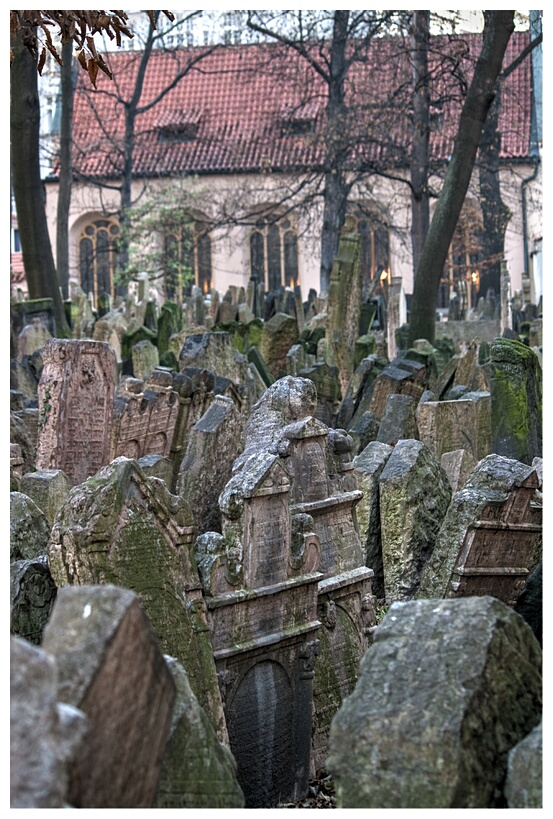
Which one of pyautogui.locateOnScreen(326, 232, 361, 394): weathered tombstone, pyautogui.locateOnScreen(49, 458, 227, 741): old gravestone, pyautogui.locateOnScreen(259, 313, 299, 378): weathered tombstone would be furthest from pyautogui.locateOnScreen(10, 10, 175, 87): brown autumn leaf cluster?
pyautogui.locateOnScreen(326, 232, 361, 394): weathered tombstone

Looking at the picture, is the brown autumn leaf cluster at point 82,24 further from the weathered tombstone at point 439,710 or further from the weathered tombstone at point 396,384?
the weathered tombstone at point 396,384

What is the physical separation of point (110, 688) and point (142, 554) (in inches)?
95.6

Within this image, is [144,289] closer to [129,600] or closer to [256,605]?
[256,605]

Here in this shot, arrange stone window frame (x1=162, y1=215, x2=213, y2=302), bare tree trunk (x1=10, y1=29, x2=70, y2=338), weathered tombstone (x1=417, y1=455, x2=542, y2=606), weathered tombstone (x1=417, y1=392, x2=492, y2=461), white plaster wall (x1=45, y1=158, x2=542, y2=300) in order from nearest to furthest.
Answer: weathered tombstone (x1=417, y1=455, x2=542, y2=606)
weathered tombstone (x1=417, y1=392, x2=492, y2=461)
bare tree trunk (x1=10, y1=29, x2=70, y2=338)
stone window frame (x1=162, y1=215, x2=213, y2=302)
white plaster wall (x1=45, y1=158, x2=542, y2=300)

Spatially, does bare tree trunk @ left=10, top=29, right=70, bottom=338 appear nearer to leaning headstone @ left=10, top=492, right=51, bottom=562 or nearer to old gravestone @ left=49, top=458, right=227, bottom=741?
leaning headstone @ left=10, top=492, right=51, bottom=562

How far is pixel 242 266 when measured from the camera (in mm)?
47469

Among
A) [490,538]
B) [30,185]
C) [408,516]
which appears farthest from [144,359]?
[490,538]

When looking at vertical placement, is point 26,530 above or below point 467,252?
below

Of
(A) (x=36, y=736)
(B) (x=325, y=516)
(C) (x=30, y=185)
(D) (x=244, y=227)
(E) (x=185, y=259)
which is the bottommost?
(B) (x=325, y=516)

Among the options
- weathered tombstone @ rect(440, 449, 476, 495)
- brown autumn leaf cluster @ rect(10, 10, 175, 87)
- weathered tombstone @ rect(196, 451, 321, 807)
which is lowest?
weathered tombstone @ rect(196, 451, 321, 807)

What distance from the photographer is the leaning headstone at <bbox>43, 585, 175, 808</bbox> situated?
300 centimetres

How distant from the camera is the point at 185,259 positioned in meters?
40.2

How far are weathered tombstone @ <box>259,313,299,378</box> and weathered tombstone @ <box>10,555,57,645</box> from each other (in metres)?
11.8

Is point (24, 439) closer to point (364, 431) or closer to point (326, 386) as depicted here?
point (364, 431)
